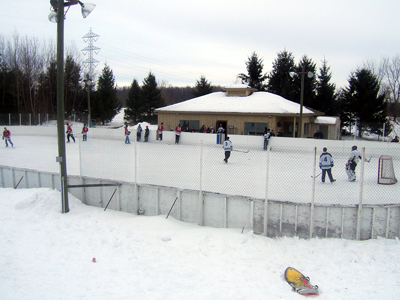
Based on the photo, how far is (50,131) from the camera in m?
29.7

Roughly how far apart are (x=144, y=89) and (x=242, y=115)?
30390 millimetres

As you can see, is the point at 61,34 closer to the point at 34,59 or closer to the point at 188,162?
the point at 188,162

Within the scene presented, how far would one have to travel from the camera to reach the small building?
26.6 metres

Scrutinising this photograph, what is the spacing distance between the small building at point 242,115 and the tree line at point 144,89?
9.96 m

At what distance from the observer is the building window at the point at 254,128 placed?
2667cm

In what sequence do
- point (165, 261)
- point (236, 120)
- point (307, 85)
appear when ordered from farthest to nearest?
point (307, 85) < point (236, 120) < point (165, 261)

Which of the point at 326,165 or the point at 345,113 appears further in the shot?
the point at 345,113

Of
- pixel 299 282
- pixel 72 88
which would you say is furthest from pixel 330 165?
pixel 72 88

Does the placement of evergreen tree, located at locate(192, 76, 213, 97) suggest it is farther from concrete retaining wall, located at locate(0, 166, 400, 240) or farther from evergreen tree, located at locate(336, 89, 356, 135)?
concrete retaining wall, located at locate(0, 166, 400, 240)

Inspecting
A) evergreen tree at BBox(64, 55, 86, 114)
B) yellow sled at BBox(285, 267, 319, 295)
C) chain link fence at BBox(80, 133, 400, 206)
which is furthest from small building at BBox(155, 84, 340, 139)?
evergreen tree at BBox(64, 55, 86, 114)

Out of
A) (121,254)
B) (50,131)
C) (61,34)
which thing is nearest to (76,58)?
(50,131)

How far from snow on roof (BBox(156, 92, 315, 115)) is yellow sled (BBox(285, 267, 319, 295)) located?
21.5 metres

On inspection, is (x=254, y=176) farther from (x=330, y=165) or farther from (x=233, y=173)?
(x=330, y=165)

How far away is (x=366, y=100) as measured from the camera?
37.3 meters
